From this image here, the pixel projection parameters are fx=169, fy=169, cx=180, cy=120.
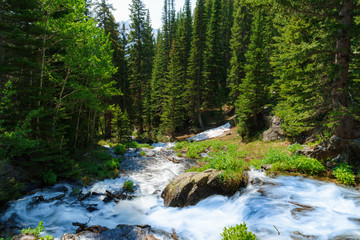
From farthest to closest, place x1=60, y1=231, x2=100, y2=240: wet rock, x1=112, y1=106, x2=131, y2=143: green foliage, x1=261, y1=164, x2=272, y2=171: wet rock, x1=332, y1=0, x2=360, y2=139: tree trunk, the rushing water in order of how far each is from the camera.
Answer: x1=112, y1=106, x2=131, y2=143: green foliage
x1=261, y1=164, x2=272, y2=171: wet rock
x1=332, y1=0, x2=360, y2=139: tree trunk
x1=60, y1=231, x2=100, y2=240: wet rock
the rushing water

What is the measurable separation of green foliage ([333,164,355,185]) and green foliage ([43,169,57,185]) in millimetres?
13025

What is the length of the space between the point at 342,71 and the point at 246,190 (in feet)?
20.9

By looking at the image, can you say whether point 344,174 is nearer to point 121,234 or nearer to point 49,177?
point 121,234

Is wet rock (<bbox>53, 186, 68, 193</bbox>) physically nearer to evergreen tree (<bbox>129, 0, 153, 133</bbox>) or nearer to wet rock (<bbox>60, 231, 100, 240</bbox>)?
wet rock (<bbox>60, 231, 100, 240</bbox>)

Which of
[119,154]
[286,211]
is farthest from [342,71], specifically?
[119,154]

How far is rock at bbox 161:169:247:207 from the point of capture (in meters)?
6.84

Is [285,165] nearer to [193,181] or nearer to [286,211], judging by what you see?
[286,211]

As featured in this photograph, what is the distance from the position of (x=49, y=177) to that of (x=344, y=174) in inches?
528

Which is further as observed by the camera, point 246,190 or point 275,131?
point 275,131

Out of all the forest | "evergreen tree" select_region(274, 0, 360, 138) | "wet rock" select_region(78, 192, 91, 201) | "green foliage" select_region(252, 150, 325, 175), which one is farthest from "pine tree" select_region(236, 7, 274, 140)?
"wet rock" select_region(78, 192, 91, 201)

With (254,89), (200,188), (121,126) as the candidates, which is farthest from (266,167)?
(121,126)

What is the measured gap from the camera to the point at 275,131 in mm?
16469

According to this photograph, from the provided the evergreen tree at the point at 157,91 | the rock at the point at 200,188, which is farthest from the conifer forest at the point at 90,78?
the evergreen tree at the point at 157,91

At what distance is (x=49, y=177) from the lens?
29.0ft
